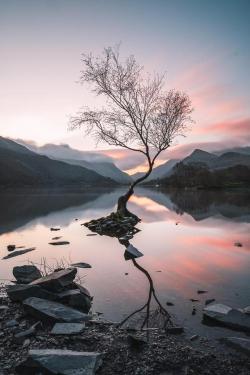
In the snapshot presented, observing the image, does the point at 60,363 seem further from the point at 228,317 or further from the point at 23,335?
the point at 228,317

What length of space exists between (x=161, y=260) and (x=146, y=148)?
71.1 ft

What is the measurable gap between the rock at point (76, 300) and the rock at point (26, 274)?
2004 millimetres

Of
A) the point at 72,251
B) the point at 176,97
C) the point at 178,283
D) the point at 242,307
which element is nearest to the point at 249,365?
the point at 242,307

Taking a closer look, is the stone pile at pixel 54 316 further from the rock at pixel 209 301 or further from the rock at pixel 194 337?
A: the rock at pixel 209 301

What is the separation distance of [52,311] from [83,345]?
1.60 m

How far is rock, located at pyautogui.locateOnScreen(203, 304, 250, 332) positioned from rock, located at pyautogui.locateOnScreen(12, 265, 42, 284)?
5772 mm

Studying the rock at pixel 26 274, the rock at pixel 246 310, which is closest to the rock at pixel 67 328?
the rock at pixel 26 274

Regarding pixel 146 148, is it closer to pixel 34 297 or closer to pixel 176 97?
pixel 176 97

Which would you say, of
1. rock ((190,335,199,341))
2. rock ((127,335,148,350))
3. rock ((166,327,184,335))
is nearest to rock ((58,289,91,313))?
rock ((127,335,148,350))

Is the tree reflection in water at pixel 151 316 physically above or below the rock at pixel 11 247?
below

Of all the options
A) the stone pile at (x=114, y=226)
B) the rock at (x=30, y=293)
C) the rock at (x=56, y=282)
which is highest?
the rock at (x=56, y=282)

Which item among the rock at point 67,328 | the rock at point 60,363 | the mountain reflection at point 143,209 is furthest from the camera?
the mountain reflection at point 143,209

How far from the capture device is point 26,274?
36.3 ft

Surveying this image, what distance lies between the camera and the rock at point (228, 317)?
7.68m
